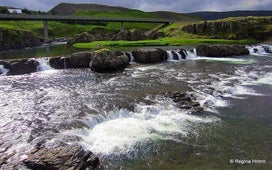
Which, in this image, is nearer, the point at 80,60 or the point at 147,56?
the point at 80,60

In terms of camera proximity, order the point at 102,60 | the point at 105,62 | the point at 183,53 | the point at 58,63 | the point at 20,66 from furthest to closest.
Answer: the point at 183,53 → the point at 58,63 → the point at 20,66 → the point at 102,60 → the point at 105,62

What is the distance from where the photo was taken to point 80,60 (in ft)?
189

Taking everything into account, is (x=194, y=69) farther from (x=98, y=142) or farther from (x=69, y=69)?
(x=98, y=142)

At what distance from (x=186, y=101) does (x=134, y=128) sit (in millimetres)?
8662

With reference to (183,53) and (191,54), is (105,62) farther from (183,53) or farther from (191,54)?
(191,54)

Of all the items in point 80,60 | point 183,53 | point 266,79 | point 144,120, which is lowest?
point 144,120

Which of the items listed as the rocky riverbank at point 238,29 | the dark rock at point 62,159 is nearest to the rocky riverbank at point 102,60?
the dark rock at point 62,159

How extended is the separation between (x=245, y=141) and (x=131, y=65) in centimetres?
3902

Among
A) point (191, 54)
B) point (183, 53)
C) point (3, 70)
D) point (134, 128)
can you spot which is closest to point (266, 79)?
point (134, 128)

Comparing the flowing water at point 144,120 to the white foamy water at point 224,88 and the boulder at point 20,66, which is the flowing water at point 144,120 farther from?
the boulder at point 20,66

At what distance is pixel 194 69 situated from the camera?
174 feet

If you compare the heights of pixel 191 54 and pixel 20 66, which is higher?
pixel 191 54

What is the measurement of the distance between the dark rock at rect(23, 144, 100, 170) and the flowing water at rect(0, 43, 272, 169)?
1.10m

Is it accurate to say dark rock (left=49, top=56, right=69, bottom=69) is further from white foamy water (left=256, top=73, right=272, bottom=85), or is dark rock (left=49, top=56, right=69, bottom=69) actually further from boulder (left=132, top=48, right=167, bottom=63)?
white foamy water (left=256, top=73, right=272, bottom=85)
